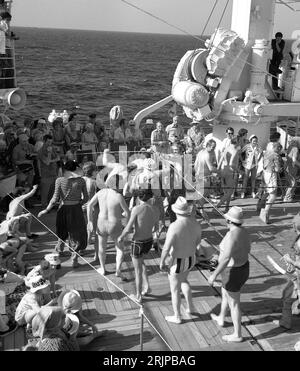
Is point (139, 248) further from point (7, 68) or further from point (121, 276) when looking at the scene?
point (7, 68)

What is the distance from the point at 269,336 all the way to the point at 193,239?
1.44m

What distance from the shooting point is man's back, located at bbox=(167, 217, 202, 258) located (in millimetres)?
5641

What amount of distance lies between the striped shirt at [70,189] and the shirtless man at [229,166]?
129 inches

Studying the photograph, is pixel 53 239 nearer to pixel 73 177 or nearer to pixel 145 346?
pixel 73 177

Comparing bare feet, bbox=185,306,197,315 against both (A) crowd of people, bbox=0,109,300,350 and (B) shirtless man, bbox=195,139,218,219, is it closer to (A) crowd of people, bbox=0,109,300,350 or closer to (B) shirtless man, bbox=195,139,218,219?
(A) crowd of people, bbox=0,109,300,350

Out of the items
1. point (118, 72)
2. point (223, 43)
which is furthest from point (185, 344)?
point (118, 72)

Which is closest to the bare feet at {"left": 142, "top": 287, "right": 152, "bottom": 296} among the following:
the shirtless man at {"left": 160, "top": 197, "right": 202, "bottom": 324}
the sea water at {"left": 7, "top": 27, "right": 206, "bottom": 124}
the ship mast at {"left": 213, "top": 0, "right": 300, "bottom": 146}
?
the shirtless man at {"left": 160, "top": 197, "right": 202, "bottom": 324}

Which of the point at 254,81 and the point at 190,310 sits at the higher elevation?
the point at 254,81

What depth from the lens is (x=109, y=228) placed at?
6.82 metres

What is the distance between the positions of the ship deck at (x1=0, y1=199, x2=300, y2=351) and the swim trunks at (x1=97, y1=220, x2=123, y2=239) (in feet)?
2.22

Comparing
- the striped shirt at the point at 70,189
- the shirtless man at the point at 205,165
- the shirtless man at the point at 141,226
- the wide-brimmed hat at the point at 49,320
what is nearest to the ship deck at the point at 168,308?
the shirtless man at the point at 141,226

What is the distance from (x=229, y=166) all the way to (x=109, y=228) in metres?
3.53

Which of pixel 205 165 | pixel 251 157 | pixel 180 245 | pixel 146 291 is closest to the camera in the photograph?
pixel 180 245

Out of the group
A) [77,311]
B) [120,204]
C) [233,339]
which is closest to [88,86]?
[120,204]
